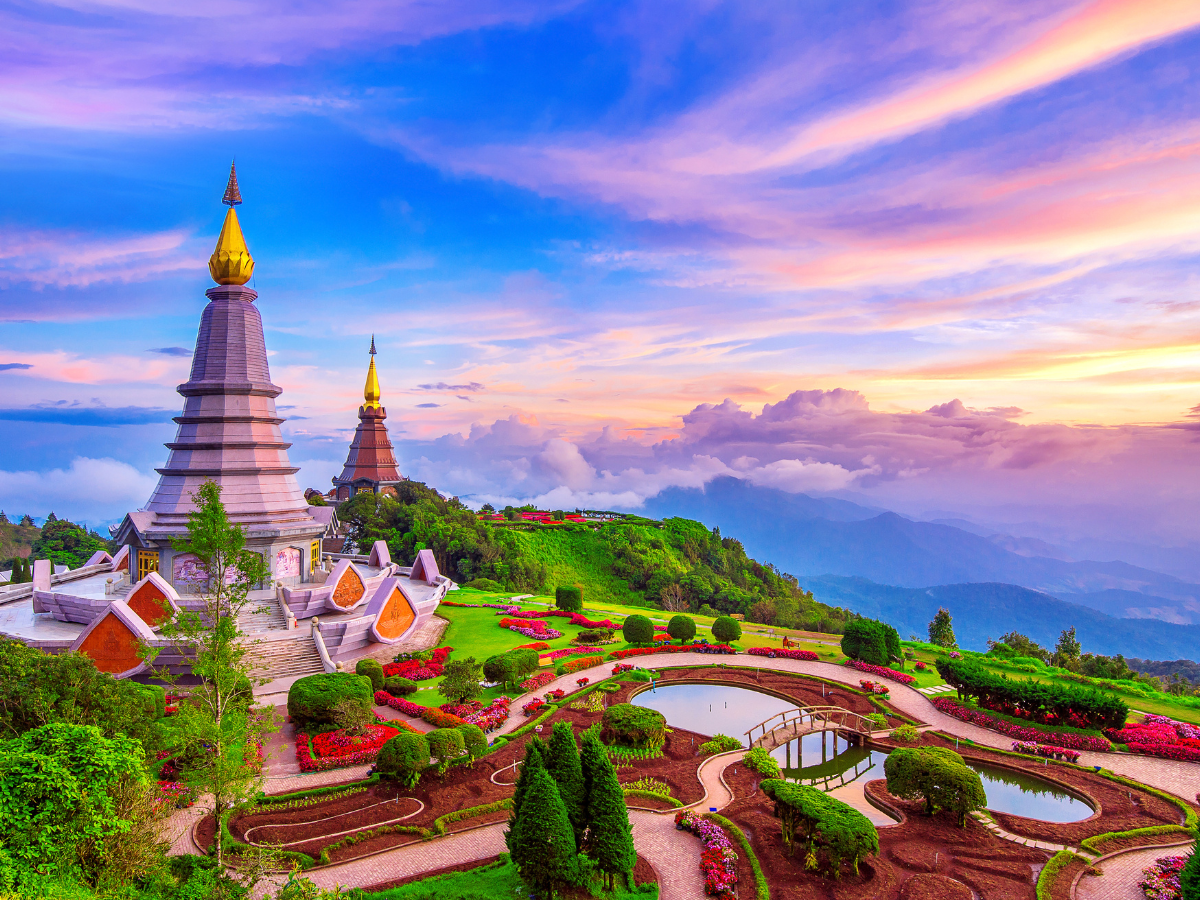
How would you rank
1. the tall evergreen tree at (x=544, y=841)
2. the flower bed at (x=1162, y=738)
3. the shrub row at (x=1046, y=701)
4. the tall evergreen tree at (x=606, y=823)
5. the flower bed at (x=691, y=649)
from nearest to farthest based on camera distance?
the tall evergreen tree at (x=544, y=841) → the tall evergreen tree at (x=606, y=823) → the flower bed at (x=1162, y=738) → the shrub row at (x=1046, y=701) → the flower bed at (x=691, y=649)

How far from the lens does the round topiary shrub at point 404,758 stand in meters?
17.8

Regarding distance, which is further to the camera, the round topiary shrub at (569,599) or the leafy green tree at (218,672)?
the round topiary shrub at (569,599)

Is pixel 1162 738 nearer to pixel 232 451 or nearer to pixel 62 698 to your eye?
pixel 62 698

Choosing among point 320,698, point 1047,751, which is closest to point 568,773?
point 320,698

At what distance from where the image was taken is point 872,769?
68.1 ft

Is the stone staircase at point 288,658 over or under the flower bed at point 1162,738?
over

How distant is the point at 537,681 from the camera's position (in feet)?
88.4

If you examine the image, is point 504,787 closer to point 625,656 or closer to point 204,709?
point 204,709

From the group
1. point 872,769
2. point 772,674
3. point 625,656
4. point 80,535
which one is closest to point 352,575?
point 625,656

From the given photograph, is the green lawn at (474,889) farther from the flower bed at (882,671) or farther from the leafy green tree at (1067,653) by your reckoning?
the leafy green tree at (1067,653)

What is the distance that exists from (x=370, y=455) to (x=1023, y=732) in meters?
60.3

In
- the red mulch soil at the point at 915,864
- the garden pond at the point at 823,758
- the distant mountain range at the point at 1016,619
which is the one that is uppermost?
the red mulch soil at the point at 915,864

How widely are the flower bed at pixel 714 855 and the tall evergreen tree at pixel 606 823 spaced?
2003mm

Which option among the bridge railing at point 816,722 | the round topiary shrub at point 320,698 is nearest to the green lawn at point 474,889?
the round topiary shrub at point 320,698
